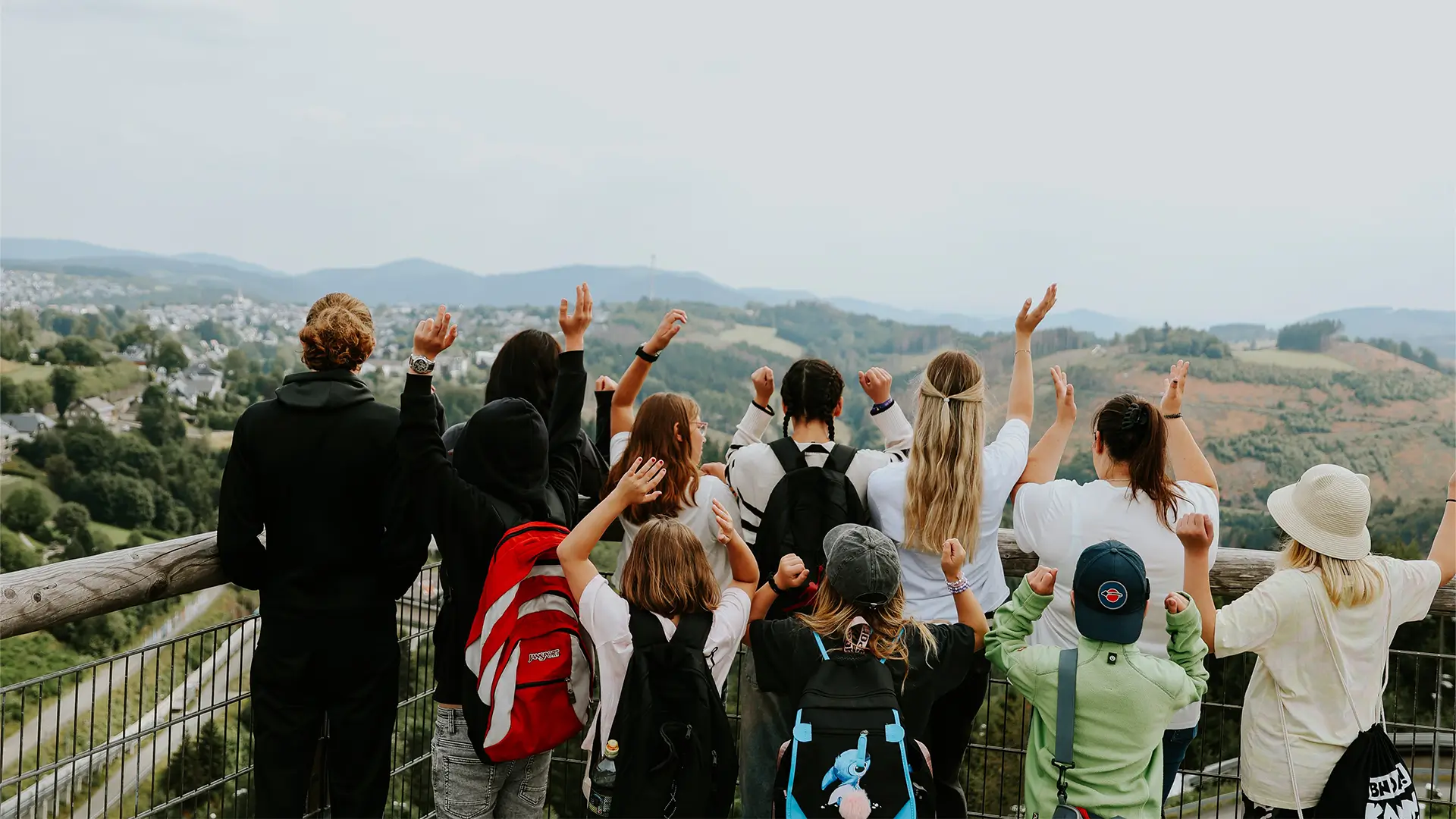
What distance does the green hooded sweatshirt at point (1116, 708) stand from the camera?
2.47m

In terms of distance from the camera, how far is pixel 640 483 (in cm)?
264

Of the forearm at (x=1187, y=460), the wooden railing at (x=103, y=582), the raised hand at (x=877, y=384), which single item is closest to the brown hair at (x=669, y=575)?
the raised hand at (x=877, y=384)

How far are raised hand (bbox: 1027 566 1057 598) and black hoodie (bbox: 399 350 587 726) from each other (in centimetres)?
132

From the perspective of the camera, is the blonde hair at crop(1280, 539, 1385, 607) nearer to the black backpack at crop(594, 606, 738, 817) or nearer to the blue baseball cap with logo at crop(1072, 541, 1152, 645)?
the blue baseball cap with logo at crop(1072, 541, 1152, 645)

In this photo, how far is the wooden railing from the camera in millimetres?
2246

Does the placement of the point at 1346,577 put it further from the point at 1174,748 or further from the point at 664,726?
the point at 664,726

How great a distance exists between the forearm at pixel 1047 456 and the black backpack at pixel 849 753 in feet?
3.27

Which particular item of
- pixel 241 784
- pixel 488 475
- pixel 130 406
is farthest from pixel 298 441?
pixel 130 406

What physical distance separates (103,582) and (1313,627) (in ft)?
10.2

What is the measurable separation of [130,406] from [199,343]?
34.8 m

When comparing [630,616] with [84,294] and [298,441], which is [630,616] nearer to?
[298,441]

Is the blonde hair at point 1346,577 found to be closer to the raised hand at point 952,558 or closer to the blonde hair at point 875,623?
the raised hand at point 952,558

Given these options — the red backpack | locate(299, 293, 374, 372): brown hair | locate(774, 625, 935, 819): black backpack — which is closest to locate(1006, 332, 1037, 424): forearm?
locate(774, 625, 935, 819): black backpack

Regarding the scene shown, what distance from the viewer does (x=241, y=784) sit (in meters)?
3.13
